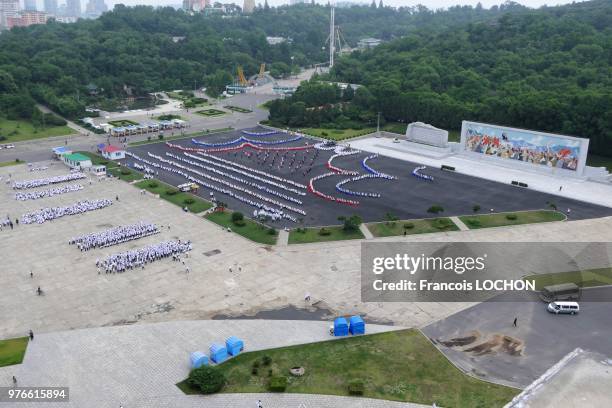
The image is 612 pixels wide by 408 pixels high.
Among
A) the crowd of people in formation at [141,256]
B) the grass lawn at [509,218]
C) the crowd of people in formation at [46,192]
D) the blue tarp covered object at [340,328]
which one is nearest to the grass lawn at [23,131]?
the crowd of people in formation at [46,192]

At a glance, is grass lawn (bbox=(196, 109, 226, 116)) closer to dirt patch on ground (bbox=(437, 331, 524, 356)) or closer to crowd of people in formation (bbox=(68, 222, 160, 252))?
crowd of people in formation (bbox=(68, 222, 160, 252))

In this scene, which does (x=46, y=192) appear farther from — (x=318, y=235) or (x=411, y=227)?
(x=411, y=227)

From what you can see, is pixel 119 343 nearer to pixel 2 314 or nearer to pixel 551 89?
pixel 2 314

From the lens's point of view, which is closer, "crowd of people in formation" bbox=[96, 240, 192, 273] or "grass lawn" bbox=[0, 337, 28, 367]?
"grass lawn" bbox=[0, 337, 28, 367]

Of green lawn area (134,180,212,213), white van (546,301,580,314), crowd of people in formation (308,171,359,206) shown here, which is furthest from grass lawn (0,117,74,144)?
white van (546,301,580,314)

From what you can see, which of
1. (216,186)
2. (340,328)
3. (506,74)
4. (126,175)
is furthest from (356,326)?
(506,74)

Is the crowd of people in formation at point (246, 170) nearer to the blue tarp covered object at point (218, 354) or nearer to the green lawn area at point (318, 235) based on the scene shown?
the green lawn area at point (318, 235)

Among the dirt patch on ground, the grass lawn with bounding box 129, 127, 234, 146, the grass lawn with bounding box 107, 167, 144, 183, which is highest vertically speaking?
the grass lawn with bounding box 129, 127, 234, 146

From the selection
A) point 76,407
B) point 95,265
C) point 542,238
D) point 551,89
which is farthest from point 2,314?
point 551,89
